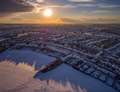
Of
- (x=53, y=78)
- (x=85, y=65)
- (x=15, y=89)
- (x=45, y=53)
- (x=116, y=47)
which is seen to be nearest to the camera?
(x=15, y=89)

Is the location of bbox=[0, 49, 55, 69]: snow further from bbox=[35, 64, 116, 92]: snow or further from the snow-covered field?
the snow-covered field

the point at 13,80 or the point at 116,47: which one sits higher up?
the point at 13,80

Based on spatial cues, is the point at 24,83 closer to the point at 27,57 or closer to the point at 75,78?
the point at 75,78

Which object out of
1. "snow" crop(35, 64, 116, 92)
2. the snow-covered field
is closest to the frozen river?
"snow" crop(35, 64, 116, 92)

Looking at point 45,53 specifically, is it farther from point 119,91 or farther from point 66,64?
point 119,91

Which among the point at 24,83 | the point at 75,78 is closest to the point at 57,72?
the point at 75,78

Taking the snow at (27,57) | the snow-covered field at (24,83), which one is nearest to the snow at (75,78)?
the snow-covered field at (24,83)

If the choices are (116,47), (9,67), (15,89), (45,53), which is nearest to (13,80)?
(15,89)

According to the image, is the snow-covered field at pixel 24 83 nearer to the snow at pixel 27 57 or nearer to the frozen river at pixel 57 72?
the frozen river at pixel 57 72
